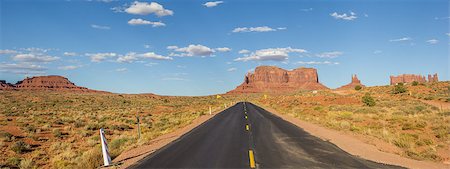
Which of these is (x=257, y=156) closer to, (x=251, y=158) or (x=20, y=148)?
(x=251, y=158)

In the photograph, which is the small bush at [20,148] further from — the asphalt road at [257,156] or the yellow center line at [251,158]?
the yellow center line at [251,158]

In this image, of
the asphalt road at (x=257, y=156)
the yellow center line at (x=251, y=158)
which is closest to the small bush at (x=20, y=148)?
the asphalt road at (x=257, y=156)

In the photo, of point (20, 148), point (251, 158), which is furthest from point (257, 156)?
point (20, 148)

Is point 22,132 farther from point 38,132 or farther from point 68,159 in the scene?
point 68,159

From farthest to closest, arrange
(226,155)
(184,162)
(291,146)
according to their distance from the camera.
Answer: (291,146), (226,155), (184,162)

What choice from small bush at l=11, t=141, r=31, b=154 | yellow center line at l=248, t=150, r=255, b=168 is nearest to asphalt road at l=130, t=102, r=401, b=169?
yellow center line at l=248, t=150, r=255, b=168

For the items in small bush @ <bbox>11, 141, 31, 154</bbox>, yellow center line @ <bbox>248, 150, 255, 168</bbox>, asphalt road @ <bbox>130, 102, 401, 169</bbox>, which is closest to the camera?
yellow center line @ <bbox>248, 150, 255, 168</bbox>

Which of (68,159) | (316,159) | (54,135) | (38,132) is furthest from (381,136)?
(38,132)

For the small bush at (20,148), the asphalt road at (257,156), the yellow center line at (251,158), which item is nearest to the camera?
the yellow center line at (251,158)

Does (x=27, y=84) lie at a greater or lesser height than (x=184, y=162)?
greater

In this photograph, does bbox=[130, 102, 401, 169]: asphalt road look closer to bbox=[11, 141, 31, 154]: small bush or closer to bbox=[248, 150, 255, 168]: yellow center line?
bbox=[248, 150, 255, 168]: yellow center line

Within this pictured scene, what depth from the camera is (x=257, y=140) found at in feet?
45.5

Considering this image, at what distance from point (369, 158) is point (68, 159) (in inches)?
458

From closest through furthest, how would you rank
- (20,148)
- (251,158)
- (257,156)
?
(251,158) → (257,156) → (20,148)
